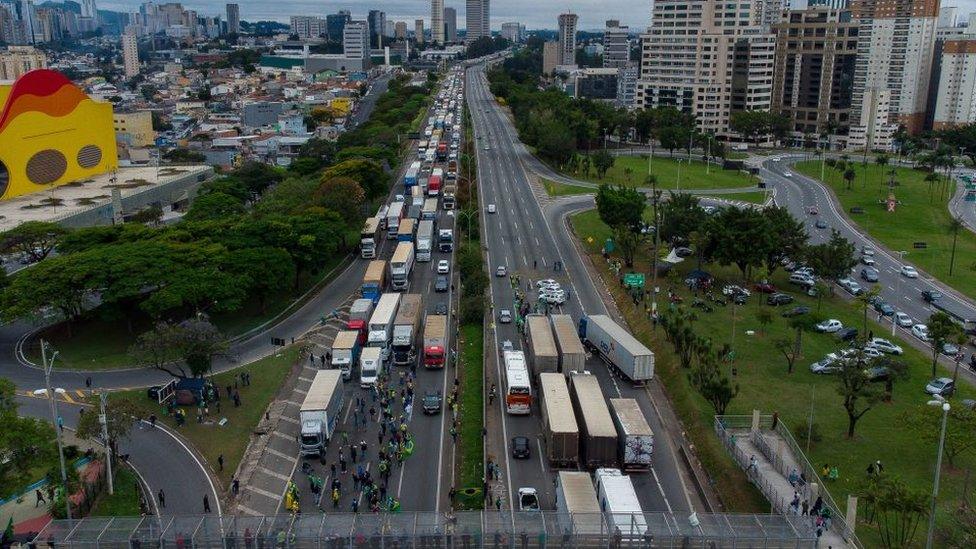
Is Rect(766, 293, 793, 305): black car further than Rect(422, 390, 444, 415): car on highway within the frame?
Yes

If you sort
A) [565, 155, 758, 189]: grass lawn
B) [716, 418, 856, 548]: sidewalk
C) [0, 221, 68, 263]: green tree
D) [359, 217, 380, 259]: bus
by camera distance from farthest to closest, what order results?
1. [565, 155, 758, 189]: grass lawn
2. [359, 217, 380, 259]: bus
3. [0, 221, 68, 263]: green tree
4. [716, 418, 856, 548]: sidewalk

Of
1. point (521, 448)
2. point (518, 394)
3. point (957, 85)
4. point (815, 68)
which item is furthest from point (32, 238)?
point (957, 85)

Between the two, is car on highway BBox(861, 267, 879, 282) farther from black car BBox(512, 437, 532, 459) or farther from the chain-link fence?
the chain-link fence

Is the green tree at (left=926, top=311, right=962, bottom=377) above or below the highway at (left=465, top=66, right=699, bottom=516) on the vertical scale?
above

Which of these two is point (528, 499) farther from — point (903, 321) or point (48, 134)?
point (48, 134)

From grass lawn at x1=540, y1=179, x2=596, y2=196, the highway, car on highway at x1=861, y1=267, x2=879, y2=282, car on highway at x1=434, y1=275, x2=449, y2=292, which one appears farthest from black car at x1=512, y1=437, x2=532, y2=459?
grass lawn at x1=540, y1=179, x2=596, y2=196

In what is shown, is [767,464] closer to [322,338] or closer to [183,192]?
[322,338]
